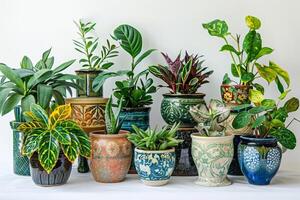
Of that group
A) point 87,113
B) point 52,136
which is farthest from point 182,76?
point 52,136

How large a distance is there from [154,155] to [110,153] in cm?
14

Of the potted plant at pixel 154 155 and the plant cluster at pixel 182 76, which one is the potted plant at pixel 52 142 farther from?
the plant cluster at pixel 182 76

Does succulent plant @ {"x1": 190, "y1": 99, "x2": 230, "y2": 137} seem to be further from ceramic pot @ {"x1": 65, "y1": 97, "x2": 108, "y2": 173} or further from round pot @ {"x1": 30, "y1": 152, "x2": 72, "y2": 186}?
round pot @ {"x1": 30, "y1": 152, "x2": 72, "y2": 186}

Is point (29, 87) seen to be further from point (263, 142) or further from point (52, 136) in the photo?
point (263, 142)

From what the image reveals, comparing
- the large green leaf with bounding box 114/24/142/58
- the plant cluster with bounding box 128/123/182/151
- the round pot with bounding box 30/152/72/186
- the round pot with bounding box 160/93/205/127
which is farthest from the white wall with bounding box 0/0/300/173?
the round pot with bounding box 30/152/72/186

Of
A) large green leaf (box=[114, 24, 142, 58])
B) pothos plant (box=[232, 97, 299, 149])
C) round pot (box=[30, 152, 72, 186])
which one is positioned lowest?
round pot (box=[30, 152, 72, 186])

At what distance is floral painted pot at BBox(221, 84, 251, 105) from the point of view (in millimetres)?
1449

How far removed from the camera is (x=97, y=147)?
1357mm

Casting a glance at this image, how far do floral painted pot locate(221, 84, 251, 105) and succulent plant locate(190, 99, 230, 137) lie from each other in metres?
0.09

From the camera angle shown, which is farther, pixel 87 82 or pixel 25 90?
pixel 87 82

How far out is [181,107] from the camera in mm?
1442

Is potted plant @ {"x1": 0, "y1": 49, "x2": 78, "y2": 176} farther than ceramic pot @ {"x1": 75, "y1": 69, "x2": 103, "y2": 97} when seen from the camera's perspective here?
No

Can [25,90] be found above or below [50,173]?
above
